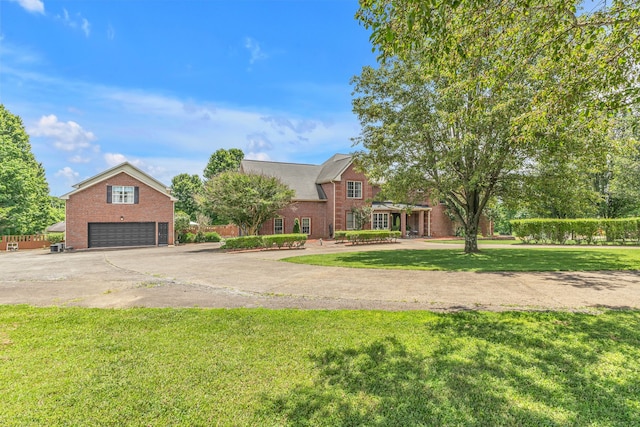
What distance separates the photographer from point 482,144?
619 inches

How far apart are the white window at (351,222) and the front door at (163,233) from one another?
1620cm

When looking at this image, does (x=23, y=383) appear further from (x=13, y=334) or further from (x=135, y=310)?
(x=135, y=310)

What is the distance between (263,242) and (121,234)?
13158 mm

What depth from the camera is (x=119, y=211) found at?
25.6 m

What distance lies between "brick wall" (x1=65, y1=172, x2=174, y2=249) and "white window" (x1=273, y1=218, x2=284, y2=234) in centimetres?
880

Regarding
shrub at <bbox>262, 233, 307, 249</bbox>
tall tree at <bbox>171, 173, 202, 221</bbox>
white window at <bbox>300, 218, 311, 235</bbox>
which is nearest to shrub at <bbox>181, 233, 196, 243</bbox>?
white window at <bbox>300, 218, 311, 235</bbox>

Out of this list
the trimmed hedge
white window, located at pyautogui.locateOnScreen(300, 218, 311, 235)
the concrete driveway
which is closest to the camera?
the concrete driveway

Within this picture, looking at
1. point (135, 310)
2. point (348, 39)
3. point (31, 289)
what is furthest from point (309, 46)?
point (31, 289)

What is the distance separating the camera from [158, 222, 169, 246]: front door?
26953 millimetres

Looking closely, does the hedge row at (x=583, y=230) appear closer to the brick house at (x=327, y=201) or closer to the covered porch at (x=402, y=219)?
the brick house at (x=327, y=201)

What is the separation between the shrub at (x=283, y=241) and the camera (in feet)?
69.9

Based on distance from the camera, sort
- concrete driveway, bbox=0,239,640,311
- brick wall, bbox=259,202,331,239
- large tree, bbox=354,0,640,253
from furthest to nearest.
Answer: brick wall, bbox=259,202,331,239
concrete driveway, bbox=0,239,640,311
large tree, bbox=354,0,640,253

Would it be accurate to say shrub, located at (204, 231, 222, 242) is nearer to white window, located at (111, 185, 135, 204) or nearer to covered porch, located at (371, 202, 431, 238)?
white window, located at (111, 185, 135, 204)

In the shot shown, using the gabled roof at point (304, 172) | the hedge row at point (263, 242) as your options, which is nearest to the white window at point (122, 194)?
the gabled roof at point (304, 172)
